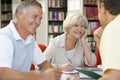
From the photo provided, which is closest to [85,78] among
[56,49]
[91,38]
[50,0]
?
[56,49]

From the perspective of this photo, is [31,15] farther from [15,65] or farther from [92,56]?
[92,56]

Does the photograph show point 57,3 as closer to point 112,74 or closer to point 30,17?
point 30,17

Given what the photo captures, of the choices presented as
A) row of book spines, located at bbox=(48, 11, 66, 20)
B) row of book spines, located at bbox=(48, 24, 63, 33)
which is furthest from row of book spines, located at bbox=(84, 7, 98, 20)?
row of book spines, located at bbox=(48, 24, 63, 33)

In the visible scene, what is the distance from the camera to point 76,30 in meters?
3.14

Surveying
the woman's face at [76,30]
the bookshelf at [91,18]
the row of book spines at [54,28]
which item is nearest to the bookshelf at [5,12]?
the row of book spines at [54,28]

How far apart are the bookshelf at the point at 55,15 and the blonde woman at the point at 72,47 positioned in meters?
4.33

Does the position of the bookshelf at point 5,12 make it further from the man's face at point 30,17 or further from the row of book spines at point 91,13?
the man's face at point 30,17

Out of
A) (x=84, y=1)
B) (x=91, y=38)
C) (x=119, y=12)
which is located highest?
(x=84, y=1)

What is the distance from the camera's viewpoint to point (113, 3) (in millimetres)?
1316

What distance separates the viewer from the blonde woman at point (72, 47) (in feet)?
9.91

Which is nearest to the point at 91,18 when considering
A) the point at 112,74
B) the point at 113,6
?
the point at 113,6

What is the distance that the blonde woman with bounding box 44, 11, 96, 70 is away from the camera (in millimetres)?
3020

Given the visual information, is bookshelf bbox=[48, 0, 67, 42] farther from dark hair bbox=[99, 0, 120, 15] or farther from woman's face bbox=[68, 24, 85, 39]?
dark hair bbox=[99, 0, 120, 15]

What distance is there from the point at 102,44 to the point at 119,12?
20cm
